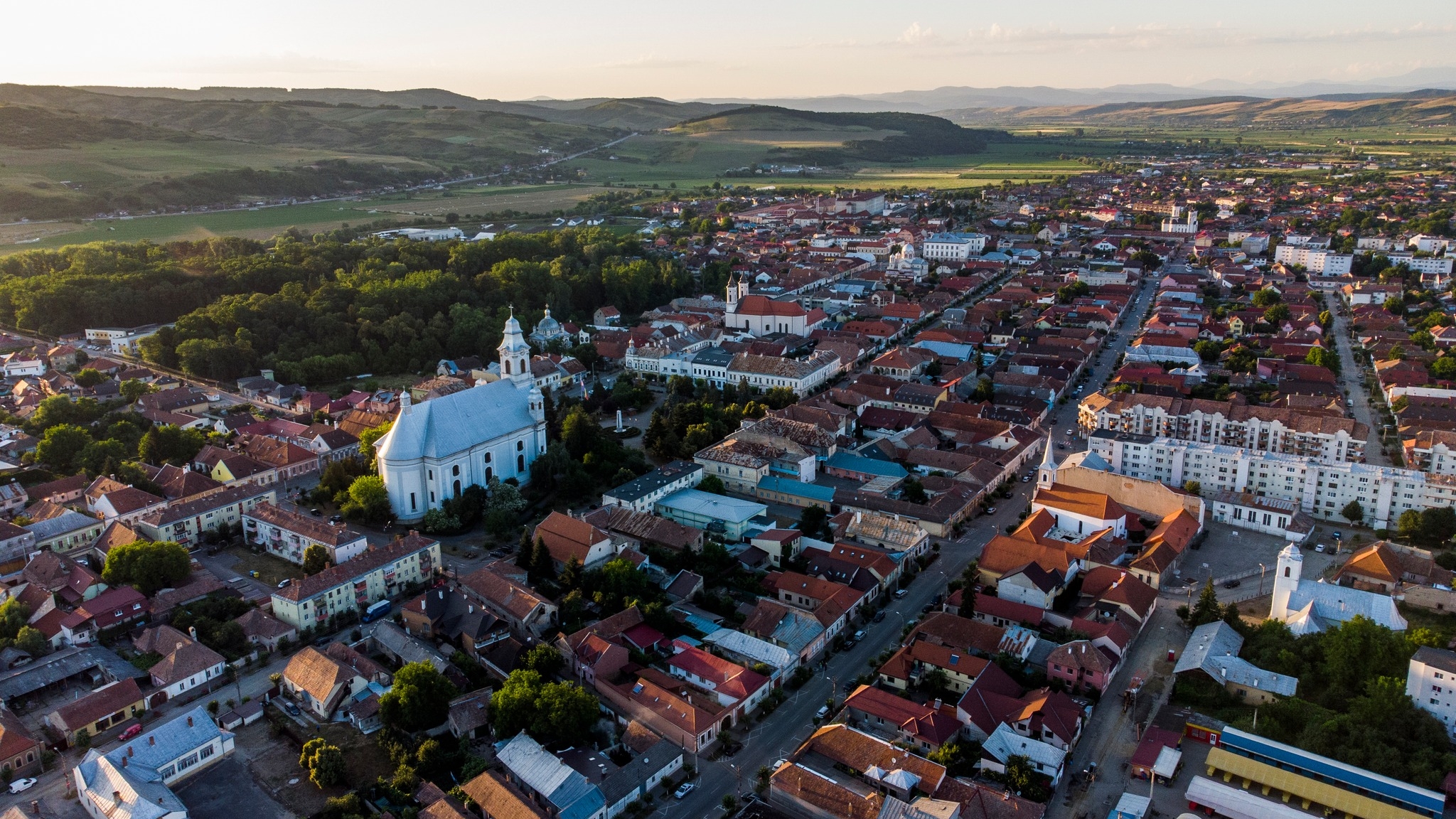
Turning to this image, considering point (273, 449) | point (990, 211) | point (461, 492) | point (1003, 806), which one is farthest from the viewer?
point (990, 211)

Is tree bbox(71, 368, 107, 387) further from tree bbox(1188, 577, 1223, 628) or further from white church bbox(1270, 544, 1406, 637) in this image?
white church bbox(1270, 544, 1406, 637)

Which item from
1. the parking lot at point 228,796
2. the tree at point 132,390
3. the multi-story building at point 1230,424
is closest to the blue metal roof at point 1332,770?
the multi-story building at point 1230,424

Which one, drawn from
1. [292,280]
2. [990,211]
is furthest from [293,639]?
[990,211]

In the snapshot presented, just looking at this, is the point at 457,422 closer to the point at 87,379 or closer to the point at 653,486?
the point at 653,486

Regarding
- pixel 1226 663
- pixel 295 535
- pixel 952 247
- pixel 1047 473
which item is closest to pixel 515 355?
pixel 295 535

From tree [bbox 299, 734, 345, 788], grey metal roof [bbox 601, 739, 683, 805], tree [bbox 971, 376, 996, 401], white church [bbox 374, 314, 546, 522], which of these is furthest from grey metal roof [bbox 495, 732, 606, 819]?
tree [bbox 971, 376, 996, 401]

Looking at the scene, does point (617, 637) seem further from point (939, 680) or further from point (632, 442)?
point (632, 442)
